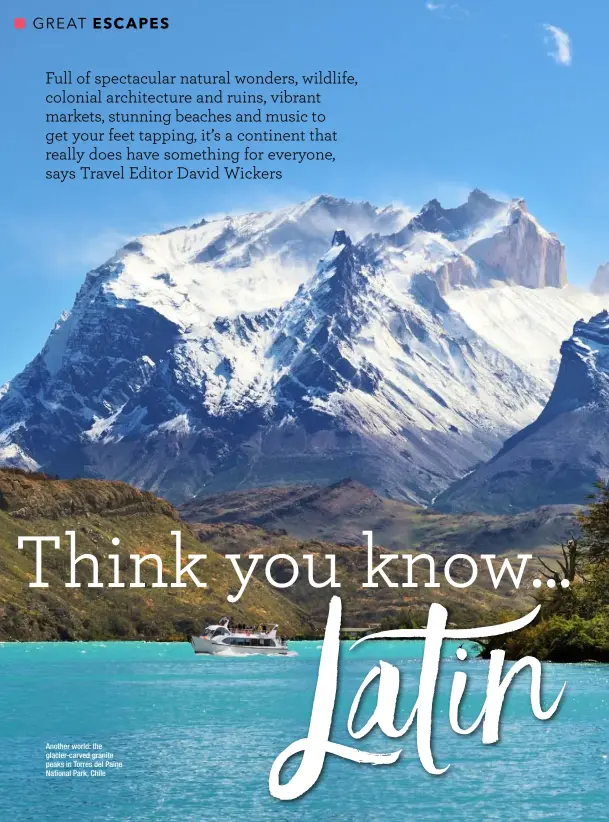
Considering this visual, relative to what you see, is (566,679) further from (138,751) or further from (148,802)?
(148,802)

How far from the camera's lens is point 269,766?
313 feet

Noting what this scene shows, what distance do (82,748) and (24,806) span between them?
3141 centimetres

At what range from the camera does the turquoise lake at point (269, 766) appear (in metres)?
76.5

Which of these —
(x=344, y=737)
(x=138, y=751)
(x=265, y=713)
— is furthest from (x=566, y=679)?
(x=138, y=751)

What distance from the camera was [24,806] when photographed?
252ft

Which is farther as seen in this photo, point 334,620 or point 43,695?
point 43,695

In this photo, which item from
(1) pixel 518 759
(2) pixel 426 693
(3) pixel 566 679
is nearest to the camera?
(2) pixel 426 693

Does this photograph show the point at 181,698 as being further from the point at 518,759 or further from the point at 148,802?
the point at 148,802

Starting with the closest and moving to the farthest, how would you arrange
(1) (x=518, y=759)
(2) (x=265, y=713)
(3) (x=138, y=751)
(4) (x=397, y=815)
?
(4) (x=397, y=815)
(1) (x=518, y=759)
(3) (x=138, y=751)
(2) (x=265, y=713)

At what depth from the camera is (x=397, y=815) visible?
74.9 metres

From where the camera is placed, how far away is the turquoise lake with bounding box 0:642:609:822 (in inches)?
3012

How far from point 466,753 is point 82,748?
98.0 ft

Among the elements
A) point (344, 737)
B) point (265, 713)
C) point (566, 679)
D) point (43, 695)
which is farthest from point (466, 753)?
point (43, 695)

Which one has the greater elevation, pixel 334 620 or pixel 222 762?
pixel 334 620
